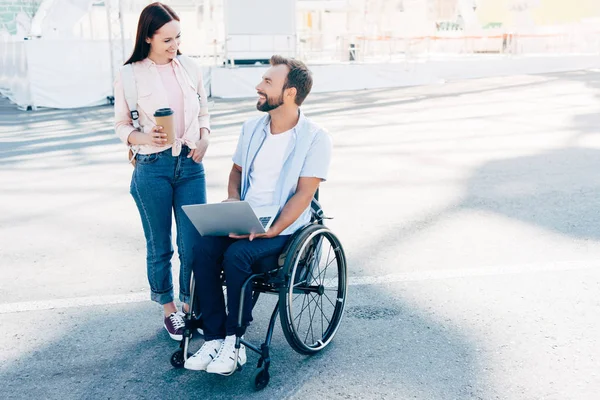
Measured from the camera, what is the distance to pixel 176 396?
2.58 m

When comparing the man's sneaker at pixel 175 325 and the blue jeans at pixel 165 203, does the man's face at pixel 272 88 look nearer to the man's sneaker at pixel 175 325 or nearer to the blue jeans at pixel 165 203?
the blue jeans at pixel 165 203

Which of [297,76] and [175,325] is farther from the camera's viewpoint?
[175,325]

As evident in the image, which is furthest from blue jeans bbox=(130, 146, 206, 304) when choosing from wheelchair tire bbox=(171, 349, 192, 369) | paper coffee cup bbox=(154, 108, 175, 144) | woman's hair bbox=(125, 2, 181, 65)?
woman's hair bbox=(125, 2, 181, 65)

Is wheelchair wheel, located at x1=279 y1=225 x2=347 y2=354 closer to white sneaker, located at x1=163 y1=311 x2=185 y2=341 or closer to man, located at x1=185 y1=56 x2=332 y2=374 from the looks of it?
man, located at x1=185 y1=56 x2=332 y2=374

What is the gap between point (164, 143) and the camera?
106 inches

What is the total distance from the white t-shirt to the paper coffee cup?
467 mm

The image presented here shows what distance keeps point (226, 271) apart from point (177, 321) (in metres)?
0.65

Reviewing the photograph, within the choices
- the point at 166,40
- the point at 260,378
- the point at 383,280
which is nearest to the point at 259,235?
the point at 260,378

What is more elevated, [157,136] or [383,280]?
[157,136]

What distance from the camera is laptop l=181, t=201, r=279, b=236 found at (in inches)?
102

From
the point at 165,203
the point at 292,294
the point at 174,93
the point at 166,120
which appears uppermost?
the point at 174,93

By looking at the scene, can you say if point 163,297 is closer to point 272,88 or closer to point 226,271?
point 226,271

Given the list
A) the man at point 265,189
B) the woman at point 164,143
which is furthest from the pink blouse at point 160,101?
the man at point 265,189

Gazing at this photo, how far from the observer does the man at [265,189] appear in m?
2.64
